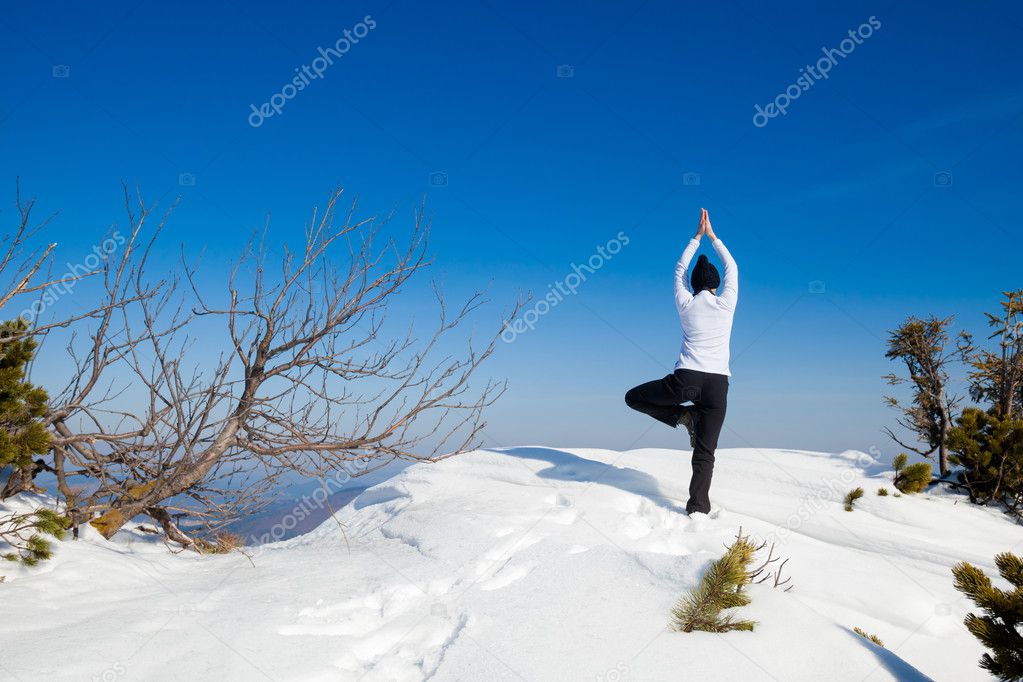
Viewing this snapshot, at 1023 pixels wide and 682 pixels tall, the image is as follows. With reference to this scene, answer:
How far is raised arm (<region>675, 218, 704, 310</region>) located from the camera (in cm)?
557

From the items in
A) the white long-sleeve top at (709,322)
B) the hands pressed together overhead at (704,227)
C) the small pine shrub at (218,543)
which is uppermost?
the hands pressed together overhead at (704,227)

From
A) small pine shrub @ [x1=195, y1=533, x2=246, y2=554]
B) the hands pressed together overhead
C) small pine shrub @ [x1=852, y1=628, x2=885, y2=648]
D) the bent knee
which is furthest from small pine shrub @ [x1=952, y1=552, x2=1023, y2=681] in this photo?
small pine shrub @ [x1=195, y1=533, x2=246, y2=554]

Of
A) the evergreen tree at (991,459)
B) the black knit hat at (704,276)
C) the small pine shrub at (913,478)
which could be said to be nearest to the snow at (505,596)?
the small pine shrub at (913,478)

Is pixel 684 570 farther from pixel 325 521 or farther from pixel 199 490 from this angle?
pixel 199 490

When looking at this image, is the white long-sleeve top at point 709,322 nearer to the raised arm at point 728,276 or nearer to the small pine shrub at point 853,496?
the raised arm at point 728,276

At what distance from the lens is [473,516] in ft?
16.0

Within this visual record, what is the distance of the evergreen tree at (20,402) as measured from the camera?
15.9 feet

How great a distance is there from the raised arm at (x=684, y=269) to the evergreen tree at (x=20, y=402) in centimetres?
526

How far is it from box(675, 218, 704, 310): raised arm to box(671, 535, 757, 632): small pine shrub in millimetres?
2515

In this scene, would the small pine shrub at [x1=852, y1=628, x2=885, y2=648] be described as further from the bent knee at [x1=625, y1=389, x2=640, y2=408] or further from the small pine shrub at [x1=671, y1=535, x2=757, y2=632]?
the bent knee at [x1=625, y1=389, x2=640, y2=408]

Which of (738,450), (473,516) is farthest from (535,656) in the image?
(738,450)

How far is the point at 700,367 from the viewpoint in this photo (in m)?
5.30

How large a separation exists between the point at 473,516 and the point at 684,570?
1757 millimetres

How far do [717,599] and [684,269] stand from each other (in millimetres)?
3092
